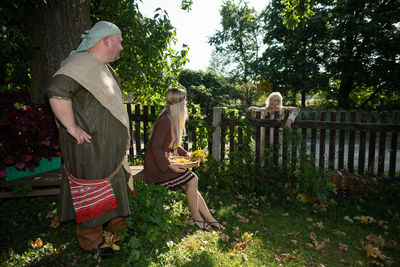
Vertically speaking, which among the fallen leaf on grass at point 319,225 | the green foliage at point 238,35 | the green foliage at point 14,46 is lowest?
the fallen leaf on grass at point 319,225

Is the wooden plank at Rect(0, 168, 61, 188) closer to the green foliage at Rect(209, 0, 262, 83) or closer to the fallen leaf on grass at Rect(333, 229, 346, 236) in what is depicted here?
the fallen leaf on grass at Rect(333, 229, 346, 236)

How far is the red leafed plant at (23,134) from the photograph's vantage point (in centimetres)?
284

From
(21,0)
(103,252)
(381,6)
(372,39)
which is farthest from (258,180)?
(381,6)

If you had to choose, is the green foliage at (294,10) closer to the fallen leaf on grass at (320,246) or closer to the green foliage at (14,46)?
the fallen leaf on grass at (320,246)

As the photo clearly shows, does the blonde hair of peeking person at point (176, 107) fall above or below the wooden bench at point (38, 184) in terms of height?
above

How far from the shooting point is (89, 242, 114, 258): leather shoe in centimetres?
239

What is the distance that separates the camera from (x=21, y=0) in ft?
10.7

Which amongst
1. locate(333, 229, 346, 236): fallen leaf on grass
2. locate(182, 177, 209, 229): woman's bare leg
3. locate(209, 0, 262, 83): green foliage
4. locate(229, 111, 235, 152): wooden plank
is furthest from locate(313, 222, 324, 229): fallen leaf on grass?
locate(209, 0, 262, 83): green foliage

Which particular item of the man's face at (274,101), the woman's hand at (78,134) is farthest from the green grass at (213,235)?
the man's face at (274,101)

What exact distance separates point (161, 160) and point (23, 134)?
1.68 m

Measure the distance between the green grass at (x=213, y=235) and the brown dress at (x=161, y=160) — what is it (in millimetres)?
196

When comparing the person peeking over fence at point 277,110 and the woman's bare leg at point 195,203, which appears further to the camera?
the person peeking over fence at point 277,110

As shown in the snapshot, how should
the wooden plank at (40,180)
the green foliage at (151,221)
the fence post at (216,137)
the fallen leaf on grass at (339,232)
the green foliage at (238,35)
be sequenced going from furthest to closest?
the green foliage at (238,35)
the fence post at (216,137)
the fallen leaf on grass at (339,232)
the wooden plank at (40,180)
the green foliage at (151,221)

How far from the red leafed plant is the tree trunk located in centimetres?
70
